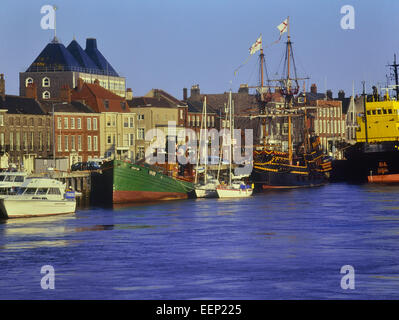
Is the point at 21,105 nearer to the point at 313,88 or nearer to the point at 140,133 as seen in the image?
the point at 140,133

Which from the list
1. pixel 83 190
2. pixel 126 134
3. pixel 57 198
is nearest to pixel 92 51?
pixel 126 134

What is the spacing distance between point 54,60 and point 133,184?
6143 cm

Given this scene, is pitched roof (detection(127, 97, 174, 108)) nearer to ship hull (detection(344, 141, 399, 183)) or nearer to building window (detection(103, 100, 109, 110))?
building window (detection(103, 100, 109, 110))

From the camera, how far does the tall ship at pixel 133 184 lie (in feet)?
289

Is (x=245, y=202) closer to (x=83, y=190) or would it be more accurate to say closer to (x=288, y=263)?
(x=83, y=190)

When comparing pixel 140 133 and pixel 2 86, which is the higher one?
pixel 2 86

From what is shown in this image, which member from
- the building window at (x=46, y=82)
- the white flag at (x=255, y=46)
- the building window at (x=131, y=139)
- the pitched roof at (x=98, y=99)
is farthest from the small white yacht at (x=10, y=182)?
the building window at (x=46, y=82)

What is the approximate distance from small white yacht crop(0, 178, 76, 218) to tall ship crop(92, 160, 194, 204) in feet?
51.8

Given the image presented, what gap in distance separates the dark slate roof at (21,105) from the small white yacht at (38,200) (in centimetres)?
3890

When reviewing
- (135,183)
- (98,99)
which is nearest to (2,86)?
(98,99)

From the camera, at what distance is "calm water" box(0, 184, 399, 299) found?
127 feet

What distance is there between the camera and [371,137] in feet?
420

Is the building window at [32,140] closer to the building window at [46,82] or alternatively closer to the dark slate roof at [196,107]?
the building window at [46,82]

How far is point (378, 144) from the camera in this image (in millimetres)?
125250
